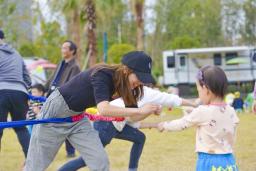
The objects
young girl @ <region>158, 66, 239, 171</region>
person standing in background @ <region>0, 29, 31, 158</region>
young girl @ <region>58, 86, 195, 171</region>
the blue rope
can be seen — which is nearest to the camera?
young girl @ <region>158, 66, 239, 171</region>

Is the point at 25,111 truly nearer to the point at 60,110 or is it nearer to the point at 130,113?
the point at 60,110

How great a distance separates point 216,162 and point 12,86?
10.2 feet

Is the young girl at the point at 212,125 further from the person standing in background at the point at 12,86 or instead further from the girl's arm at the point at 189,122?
the person standing in background at the point at 12,86

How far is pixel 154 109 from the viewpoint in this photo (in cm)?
418

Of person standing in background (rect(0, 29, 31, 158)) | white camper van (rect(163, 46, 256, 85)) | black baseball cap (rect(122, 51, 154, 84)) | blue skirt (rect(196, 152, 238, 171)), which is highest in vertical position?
black baseball cap (rect(122, 51, 154, 84))

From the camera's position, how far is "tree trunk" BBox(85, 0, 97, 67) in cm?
2236

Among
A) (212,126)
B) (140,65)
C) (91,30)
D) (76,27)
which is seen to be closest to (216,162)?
(212,126)

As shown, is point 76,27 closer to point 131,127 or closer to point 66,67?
point 66,67

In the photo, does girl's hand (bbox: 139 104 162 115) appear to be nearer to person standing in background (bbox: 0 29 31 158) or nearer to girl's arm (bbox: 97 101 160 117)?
girl's arm (bbox: 97 101 160 117)

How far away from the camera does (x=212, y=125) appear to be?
4.15 metres

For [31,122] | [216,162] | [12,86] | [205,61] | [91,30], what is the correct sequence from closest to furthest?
[216,162] → [31,122] → [12,86] → [91,30] → [205,61]

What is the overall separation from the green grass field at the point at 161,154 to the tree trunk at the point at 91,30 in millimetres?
11121

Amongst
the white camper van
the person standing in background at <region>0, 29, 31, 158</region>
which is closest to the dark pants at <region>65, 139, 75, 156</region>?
the person standing in background at <region>0, 29, 31, 158</region>

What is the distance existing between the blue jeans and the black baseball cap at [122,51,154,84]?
5.31 feet
